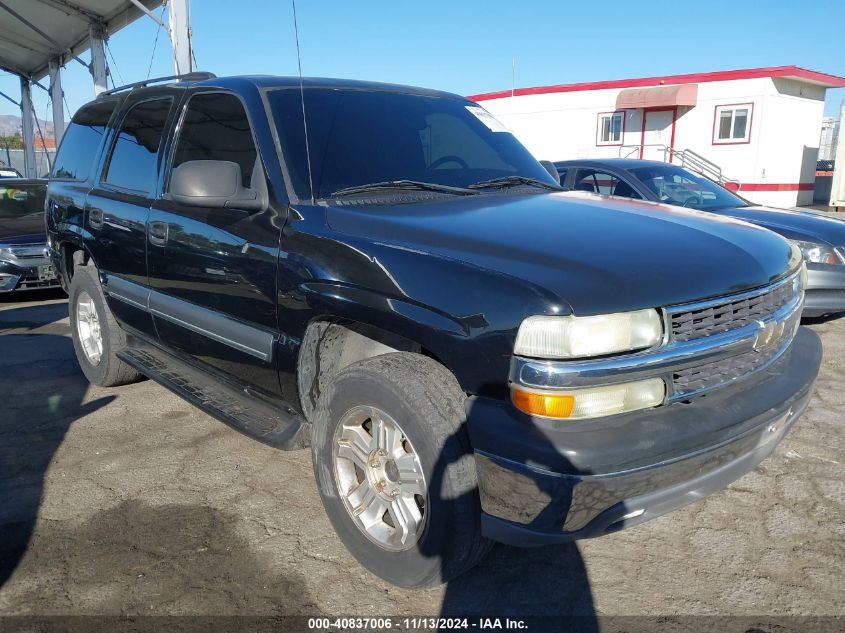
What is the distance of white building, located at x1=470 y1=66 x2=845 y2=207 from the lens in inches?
835

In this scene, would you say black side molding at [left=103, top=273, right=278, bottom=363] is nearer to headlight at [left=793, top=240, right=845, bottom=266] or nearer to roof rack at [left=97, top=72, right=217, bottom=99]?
roof rack at [left=97, top=72, right=217, bottom=99]

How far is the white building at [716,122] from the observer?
69.6ft

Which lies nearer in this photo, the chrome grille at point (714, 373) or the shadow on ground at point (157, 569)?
the chrome grille at point (714, 373)

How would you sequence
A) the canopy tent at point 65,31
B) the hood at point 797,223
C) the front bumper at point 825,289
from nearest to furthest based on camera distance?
the front bumper at point 825,289 → the hood at point 797,223 → the canopy tent at point 65,31

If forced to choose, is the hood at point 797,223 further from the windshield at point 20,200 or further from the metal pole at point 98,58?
the metal pole at point 98,58

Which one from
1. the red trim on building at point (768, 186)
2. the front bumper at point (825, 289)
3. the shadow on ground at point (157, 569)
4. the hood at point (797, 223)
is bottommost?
the red trim on building at point (768, 186)

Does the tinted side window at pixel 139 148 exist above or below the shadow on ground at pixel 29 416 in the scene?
above

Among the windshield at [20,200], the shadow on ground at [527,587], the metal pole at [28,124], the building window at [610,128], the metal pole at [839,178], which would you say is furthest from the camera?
the metal pole at [28,124]

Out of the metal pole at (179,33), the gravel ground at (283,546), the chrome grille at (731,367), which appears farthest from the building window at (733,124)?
the chrome grille at (731,367)

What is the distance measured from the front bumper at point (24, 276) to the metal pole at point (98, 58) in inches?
376

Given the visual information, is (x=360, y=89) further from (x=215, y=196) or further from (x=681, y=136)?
(x=681, y=136)

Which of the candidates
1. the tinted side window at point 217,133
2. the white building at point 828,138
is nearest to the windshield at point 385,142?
the tinted side window at point 217,133

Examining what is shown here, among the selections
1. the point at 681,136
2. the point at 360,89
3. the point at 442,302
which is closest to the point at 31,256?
the point at 360,89

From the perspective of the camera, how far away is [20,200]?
9305 millimetres
